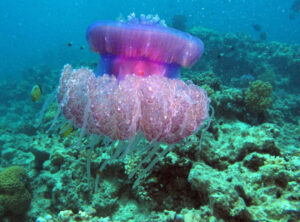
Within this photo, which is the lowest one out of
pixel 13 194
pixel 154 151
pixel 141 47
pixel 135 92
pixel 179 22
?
pixel 13 194

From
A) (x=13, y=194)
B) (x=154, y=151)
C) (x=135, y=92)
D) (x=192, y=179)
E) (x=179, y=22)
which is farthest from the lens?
(x=179, y=22)

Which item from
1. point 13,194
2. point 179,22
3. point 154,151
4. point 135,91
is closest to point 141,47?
point 135,91

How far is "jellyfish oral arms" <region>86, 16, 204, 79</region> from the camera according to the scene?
7.05 feet

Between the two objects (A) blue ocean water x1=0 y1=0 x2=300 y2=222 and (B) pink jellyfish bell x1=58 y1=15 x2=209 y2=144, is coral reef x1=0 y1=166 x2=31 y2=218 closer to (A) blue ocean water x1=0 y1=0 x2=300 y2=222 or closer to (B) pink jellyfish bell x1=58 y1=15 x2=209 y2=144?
(A) blue ocean water x1=0 y1=0 x2=300 y2=222

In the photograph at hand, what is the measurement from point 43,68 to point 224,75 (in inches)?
656

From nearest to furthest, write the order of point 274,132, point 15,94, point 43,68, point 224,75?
1. point 274,132
2. point 224,75
3. point 15,94
4. point 43,68

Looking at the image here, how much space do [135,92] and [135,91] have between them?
11 mm

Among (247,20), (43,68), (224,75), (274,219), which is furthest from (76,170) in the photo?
(247,20)

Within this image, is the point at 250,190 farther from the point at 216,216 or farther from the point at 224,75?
the point at 224,75

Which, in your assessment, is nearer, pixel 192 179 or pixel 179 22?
pixel 192 179

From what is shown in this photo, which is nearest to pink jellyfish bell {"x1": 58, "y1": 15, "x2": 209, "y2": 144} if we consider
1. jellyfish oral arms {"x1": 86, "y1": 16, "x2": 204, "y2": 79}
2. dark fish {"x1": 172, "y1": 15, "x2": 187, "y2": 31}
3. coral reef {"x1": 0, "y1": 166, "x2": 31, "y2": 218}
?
jellyfish oral arms {"x1": 86, "y1": 16, "x2": 204, "y2": 79}

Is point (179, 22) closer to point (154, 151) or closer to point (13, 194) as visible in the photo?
point (13, 194)

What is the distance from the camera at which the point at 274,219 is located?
6.63 ft

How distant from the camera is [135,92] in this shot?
184cm
